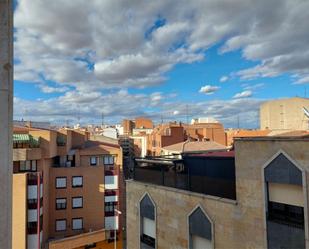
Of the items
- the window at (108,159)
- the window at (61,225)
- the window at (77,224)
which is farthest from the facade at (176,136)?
the window at (61,225)

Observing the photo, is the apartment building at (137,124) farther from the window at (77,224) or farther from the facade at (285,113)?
the window at (77,224)

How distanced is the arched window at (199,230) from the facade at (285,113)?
34827 mm

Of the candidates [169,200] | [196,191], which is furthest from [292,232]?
[169,200]

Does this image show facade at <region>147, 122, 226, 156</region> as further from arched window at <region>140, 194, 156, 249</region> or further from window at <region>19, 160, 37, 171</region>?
arched window at <region>140, 194, 156, 249</region>

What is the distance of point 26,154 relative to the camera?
32000 millimetres

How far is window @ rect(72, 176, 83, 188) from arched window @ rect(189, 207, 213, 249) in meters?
26.4

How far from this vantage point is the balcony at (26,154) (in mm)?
31719

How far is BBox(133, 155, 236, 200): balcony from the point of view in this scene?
44.6 feet

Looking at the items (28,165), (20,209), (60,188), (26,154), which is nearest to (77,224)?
(60,188)

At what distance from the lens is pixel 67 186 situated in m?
37.8

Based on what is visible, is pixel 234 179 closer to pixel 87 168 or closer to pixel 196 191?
pixel 196 191

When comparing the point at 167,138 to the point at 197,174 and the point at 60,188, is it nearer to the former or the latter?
the point at 60,188

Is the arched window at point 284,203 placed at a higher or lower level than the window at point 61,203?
higher

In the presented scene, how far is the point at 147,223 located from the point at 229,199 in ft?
20.8
